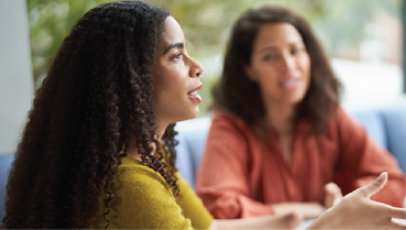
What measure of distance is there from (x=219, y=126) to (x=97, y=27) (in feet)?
2.13

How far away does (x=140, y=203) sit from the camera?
57 cm

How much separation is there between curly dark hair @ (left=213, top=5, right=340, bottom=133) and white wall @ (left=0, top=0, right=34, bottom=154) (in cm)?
57

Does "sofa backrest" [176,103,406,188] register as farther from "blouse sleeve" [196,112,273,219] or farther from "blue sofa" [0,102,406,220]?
"blouse sleeve" [196,112,273,219]

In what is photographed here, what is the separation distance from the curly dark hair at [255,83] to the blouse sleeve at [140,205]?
66cm

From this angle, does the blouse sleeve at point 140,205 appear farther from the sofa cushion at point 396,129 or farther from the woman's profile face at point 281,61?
the sofa cushion at point 396,129

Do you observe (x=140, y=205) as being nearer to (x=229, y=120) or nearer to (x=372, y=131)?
(x=229, y=120)

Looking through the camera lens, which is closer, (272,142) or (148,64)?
(148,64)

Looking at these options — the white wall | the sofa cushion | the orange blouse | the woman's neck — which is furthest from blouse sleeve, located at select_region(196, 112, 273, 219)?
the sofa cushion

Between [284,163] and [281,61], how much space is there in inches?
11.7

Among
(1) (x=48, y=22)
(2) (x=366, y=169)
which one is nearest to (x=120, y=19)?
(1) (x=48, y=22)

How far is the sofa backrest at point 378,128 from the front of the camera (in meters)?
1.32

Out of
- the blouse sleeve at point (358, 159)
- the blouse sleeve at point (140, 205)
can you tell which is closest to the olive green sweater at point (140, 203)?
the blouse sleeve at point (140, 205)

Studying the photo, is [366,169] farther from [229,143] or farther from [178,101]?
[178,101]

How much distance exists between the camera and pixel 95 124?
22.8 inches
